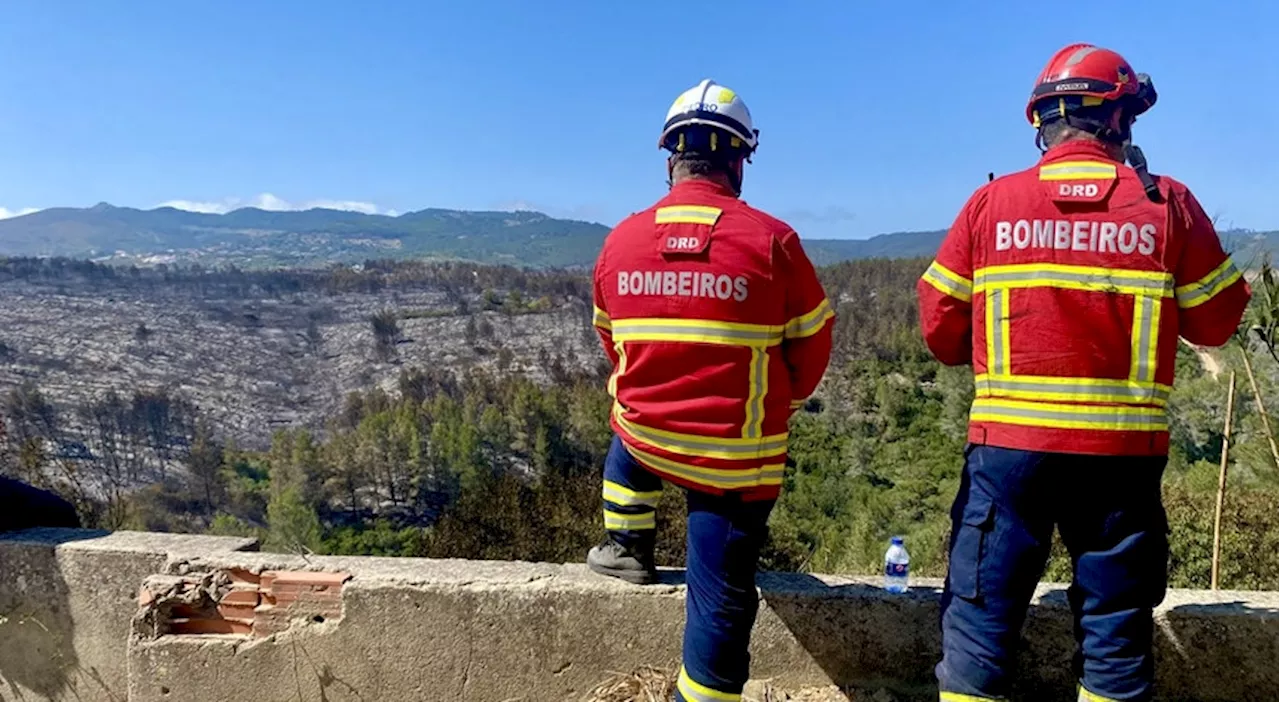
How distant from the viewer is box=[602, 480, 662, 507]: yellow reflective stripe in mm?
2738

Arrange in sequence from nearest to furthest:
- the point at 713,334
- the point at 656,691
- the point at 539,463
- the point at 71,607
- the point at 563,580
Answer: the point at 713,334
the point at 656,691
the point at 563,580
the point at 71,607
the point at 539,463

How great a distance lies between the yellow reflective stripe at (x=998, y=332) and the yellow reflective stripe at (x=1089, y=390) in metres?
0.06

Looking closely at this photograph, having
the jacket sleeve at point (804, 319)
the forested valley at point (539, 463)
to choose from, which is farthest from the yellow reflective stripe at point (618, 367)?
the forested valley at point (539, 463)

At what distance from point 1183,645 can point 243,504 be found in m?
63.8

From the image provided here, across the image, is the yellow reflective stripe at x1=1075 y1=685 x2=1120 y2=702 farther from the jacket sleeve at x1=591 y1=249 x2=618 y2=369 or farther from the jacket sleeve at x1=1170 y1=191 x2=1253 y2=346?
the jacket sleeve at x1=591 y1=249 x2=618 y2=369

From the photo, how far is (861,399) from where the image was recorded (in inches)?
2672

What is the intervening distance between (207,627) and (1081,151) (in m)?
3.14

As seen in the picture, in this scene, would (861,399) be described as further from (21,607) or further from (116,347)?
(116,347)

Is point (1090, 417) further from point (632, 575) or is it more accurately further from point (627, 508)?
point (632, 575)

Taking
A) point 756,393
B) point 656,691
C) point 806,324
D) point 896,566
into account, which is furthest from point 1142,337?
point 656,691

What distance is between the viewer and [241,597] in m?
3.07

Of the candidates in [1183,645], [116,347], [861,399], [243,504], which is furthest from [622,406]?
[116,347]

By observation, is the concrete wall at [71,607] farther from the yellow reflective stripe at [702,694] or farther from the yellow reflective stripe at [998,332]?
the yellow reflective stripe at [998,332]

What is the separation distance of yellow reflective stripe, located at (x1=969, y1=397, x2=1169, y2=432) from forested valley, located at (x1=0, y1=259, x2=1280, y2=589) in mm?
9189
